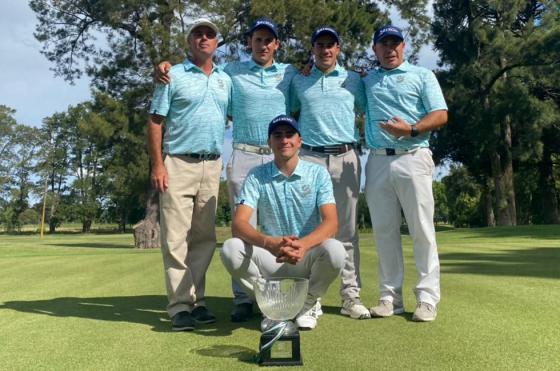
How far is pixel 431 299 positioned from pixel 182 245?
2.18m

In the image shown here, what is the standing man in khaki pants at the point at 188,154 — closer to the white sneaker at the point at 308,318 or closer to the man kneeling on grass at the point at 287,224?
the man kneeling on grass at the point at 287,224

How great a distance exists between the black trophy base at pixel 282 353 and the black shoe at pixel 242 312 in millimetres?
1292

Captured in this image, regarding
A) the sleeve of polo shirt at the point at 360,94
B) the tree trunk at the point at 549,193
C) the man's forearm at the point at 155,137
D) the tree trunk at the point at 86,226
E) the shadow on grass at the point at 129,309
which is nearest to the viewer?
the shadow on grass at the point at 129,309

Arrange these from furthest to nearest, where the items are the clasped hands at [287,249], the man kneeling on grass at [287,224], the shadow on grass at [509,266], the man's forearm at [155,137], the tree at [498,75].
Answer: the tree at [498,75]
the shadow on grass at [509,266]
the man's forearm at [155,137]
the man kneeling on grass at [287,224]
the clasped hands at [287,249]

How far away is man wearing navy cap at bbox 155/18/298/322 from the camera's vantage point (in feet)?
15.2

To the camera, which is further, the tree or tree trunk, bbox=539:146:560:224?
tree trunk, bbox=539:146:560:224

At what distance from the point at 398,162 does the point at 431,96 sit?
668mm

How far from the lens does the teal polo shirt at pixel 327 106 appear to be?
4.63m

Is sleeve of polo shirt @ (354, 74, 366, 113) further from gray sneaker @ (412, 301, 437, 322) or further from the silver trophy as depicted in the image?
the silver trophy

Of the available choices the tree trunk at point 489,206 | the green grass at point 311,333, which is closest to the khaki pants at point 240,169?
the green grass at point 311,333

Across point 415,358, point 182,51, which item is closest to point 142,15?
point 182,51

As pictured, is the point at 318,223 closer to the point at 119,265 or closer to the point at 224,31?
the point at 119,265

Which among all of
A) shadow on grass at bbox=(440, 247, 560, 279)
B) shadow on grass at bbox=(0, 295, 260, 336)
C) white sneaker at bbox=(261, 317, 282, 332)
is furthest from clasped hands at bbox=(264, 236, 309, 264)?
shadow on grass at bbox=(440, 247, 560, 279)

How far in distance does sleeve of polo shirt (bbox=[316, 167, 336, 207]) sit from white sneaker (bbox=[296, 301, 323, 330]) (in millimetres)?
821
